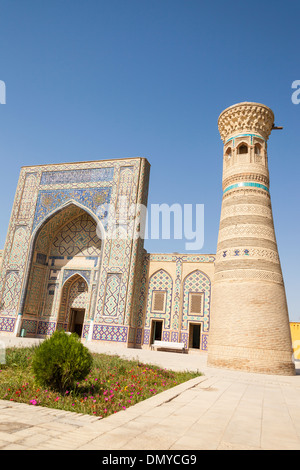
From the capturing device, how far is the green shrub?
155 inches

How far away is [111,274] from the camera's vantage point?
1555 centimetres

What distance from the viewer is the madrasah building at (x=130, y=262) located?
9930 millimetres

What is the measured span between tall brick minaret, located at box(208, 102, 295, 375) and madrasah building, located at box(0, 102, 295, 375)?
0.03 m

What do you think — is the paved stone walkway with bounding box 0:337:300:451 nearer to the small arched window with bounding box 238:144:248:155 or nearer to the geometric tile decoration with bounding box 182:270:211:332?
the small arched window with bounding box 238:144:248:155

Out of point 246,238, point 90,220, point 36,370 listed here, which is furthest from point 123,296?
point 36,370

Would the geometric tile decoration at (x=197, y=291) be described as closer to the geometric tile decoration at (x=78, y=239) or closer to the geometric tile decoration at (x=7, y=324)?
the geometric tile decoration at (x=78, y=239)

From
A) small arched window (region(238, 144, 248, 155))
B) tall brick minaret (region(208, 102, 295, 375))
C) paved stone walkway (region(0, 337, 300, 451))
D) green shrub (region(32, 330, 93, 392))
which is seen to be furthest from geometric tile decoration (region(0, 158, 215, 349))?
paved stone walkway (region(0, 337, 300, 451))

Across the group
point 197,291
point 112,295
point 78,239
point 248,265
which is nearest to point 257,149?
point 248,265

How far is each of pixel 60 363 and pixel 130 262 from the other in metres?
11.5

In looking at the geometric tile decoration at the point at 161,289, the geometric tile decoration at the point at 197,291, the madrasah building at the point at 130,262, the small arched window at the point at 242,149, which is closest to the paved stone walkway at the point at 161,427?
the madrasah building at the point at 130,262

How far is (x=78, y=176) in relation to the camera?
1761 centimetres

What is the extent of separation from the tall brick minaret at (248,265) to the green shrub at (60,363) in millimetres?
6151
